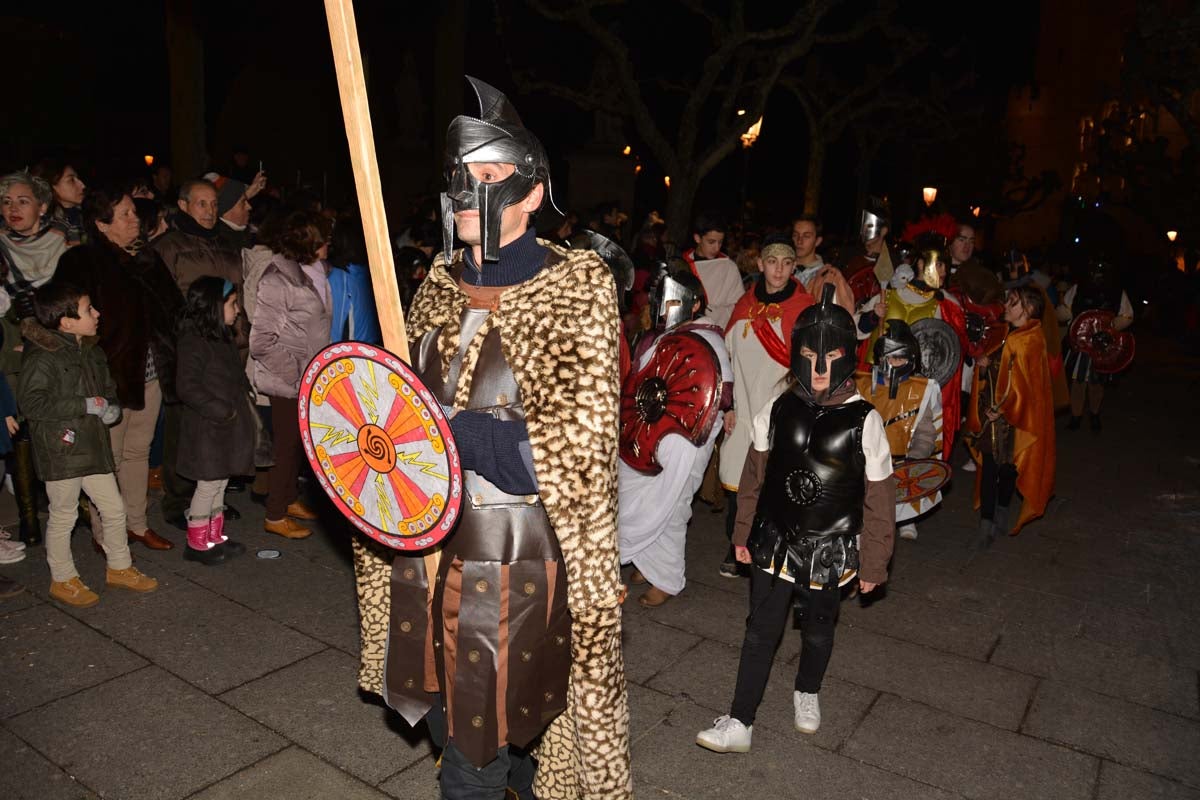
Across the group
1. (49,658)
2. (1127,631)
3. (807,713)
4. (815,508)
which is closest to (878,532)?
(815,508)

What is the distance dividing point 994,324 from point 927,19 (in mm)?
23197

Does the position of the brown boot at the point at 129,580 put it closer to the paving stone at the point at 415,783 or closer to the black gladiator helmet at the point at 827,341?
the paving stone at the point at 415,783

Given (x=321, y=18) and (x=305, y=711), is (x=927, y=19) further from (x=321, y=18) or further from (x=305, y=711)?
(x=305, y=711)

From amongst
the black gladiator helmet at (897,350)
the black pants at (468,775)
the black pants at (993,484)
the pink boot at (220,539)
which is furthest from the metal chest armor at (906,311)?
the black pants at (468,775)

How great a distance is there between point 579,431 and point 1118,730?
137 inches

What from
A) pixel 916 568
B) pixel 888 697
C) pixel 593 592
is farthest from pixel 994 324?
pixel 593 592

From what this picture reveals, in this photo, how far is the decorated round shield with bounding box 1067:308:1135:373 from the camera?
10594mm

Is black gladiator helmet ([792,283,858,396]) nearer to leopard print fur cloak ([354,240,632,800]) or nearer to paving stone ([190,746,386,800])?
leopard print fur cloak ([354,240,632,800])

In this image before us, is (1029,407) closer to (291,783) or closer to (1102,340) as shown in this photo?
(1102,340)

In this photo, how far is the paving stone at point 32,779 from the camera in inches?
138

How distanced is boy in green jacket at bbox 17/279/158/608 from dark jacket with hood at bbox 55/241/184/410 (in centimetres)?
30

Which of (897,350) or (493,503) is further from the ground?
(897,350)

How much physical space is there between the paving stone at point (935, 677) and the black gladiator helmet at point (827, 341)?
1.80m

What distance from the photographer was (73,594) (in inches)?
197
